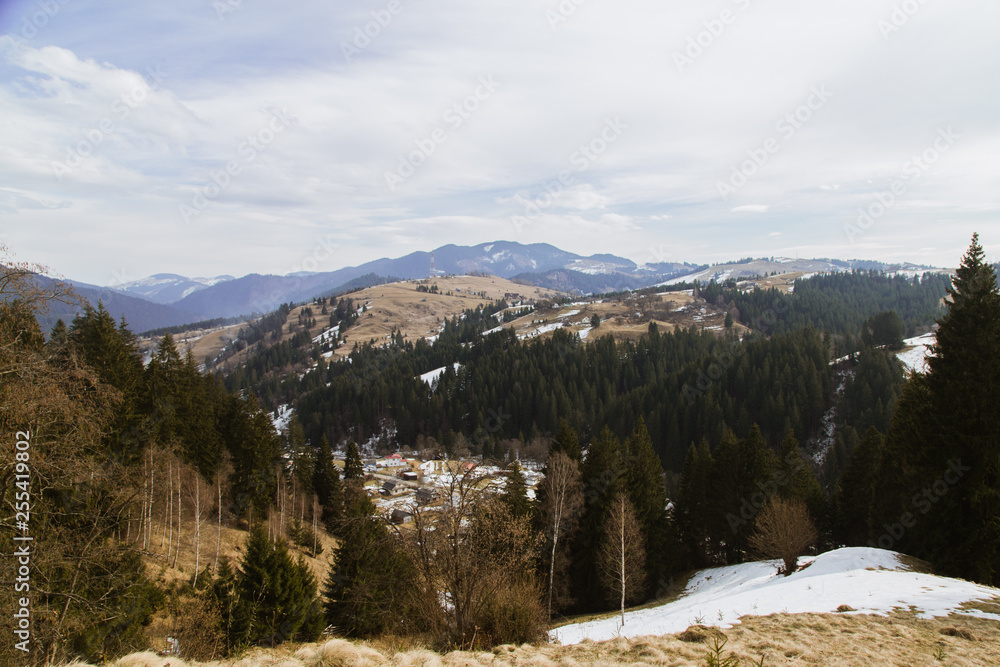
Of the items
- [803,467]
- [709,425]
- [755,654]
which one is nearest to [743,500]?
[803,467]

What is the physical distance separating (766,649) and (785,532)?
17.9 meters

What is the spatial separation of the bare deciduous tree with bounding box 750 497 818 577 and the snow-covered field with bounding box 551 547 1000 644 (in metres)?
3.35

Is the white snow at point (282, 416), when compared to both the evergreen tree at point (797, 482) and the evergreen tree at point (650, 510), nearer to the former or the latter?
the evergreen tree at point (650, 510)

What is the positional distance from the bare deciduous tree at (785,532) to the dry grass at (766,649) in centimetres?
1243

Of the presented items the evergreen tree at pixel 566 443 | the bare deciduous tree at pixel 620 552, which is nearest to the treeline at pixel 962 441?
the bare deciduous tree at pixel 620 552

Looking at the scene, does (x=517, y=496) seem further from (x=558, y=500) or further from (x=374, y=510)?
(x=374, y=510)

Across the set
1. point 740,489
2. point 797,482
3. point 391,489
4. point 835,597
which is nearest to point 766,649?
point 835,597

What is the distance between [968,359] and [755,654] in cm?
1748

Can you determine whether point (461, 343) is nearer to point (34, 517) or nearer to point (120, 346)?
point (120, 346)

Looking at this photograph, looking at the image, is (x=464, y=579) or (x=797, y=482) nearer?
(x=464, y=579)

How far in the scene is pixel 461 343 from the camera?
642ft

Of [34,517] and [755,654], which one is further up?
[34,517]

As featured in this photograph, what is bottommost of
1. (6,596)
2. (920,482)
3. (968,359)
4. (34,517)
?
(920,482)

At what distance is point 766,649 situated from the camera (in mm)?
9812
